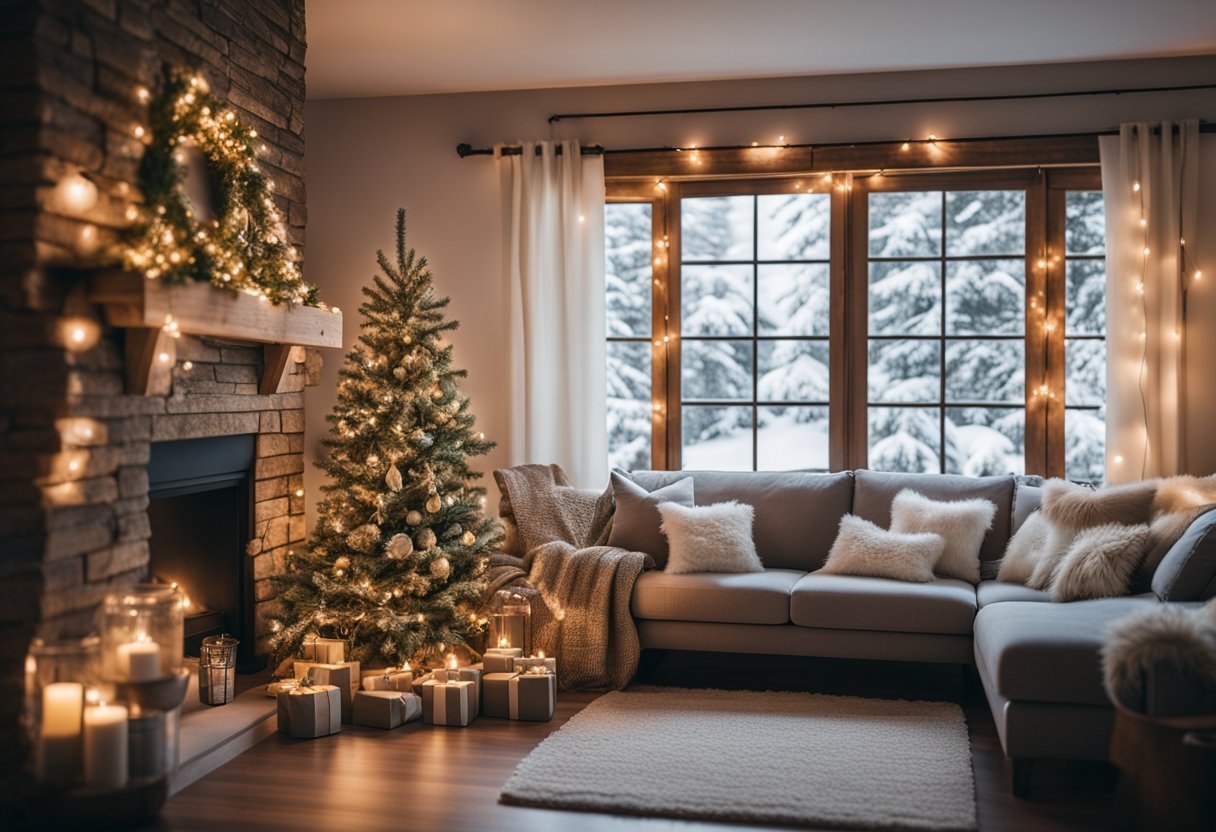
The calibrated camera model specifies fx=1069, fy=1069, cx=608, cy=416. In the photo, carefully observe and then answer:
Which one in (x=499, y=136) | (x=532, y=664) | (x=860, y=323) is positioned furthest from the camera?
(x=499, y=136)

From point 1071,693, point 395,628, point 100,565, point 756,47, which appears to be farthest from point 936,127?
point 100,565

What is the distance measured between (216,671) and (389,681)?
2.07 feet

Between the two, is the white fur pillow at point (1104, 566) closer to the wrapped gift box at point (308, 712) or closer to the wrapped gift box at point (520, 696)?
the wrapped gift box at point (520, 696)

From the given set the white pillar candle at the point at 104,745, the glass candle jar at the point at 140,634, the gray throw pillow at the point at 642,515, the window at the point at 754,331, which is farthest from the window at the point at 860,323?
the white pillar candle at the point at 104,745

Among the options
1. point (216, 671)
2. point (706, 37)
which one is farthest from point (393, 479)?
point (706, 37)

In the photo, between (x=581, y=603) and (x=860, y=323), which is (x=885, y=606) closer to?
(x=581, y=603)

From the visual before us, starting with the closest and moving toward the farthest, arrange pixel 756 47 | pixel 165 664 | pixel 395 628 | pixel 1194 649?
1. pixel 1194 649
2. pixel 165 664
3. pixel 395 628
4. pixel 756 47

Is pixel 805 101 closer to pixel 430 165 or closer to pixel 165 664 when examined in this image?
pixel 430 165

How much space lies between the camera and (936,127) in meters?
5.12

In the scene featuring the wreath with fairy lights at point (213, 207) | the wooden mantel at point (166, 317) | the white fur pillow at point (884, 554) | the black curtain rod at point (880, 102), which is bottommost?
the white fur pillow at point (884, 554)

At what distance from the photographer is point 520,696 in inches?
155

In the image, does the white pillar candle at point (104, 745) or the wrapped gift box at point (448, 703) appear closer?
the white pillar candle at point (104, 745)

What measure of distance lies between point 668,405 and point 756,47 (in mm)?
1770

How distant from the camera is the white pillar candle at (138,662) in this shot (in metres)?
2.97
